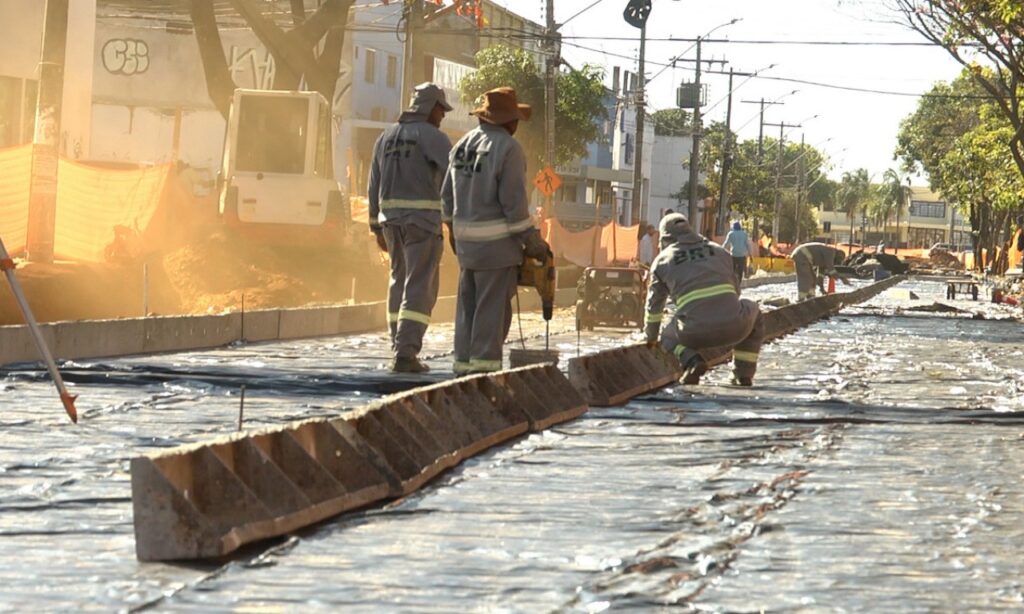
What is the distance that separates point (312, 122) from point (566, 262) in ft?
51.5

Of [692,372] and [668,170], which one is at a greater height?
[668,170]

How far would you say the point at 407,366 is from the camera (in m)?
14.0

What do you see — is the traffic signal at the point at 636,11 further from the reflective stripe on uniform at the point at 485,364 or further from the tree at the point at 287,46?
the reflective stripe on uniform at the point at 485,364

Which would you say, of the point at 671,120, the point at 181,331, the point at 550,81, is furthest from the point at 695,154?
the point at 671,120

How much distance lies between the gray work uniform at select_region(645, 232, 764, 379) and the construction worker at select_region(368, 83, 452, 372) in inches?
64.3

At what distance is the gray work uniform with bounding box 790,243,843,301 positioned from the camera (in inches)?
1502

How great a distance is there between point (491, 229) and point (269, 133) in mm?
19159

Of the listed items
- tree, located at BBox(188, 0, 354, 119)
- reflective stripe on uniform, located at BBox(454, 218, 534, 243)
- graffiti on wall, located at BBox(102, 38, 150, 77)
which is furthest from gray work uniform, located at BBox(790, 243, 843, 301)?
reflective stripe on uniform, located at BBox(454, 218, 534, 243)

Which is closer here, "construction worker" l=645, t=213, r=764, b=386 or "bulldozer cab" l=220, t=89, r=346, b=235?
"construction worker" l=645, t=213, r=764, b=386

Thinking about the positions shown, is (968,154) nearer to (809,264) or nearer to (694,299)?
(809,264)

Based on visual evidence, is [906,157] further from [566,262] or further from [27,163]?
[27,163]

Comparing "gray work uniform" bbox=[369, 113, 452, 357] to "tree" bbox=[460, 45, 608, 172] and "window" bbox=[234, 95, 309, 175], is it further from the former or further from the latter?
"tree" bbox=[460, 45, 608, 172]

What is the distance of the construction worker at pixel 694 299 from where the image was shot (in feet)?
45.1

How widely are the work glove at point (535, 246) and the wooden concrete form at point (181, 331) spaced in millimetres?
4089
